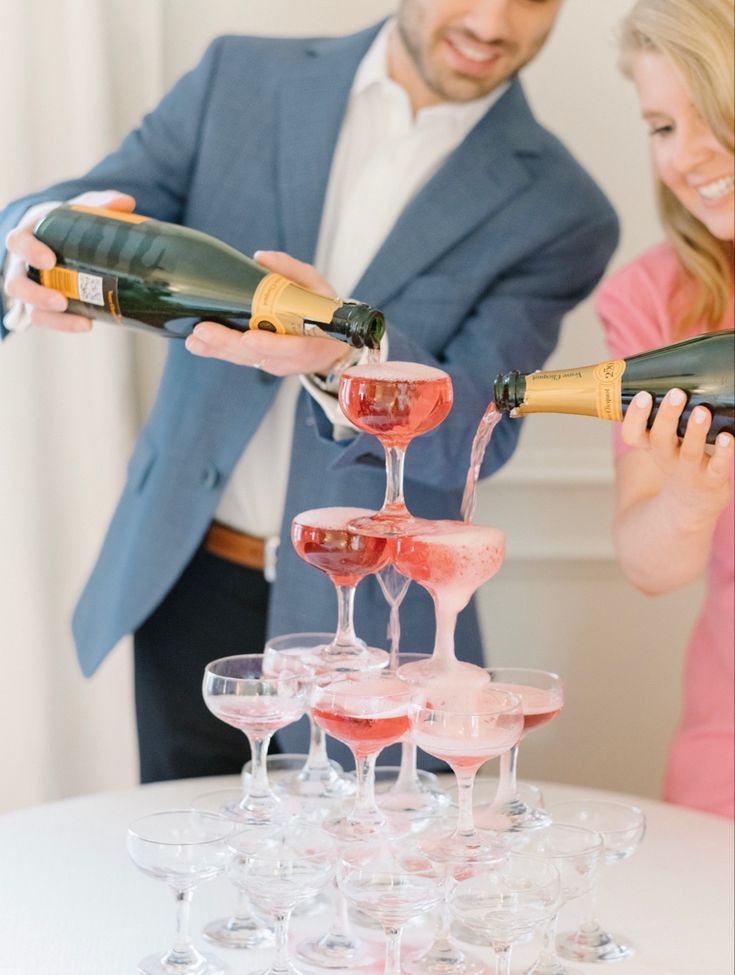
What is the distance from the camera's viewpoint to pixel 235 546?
1814 millimetres

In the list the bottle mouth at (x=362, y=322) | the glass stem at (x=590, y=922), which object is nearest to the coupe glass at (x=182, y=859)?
the glass stem at (x=590, y=922)

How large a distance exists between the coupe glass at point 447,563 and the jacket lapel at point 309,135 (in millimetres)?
768

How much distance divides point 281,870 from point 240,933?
0.17m

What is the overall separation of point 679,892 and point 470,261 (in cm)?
87

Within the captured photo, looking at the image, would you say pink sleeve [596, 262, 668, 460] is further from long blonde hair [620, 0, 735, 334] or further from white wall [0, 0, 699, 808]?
white wall [0, 0, 699, 808]

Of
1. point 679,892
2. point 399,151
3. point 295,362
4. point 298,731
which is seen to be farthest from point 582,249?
point 679,892

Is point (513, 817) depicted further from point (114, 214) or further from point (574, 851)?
point (114, 214)

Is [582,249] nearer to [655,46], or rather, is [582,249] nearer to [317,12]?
[655,46]

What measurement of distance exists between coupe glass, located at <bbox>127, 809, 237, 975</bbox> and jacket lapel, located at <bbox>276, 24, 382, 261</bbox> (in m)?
0.86

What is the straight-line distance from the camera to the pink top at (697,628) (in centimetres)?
159

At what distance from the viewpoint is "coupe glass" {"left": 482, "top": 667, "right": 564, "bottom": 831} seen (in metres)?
1.06

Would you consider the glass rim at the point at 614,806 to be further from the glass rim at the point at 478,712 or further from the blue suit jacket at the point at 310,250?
the blue suit jacket at the point at 310,250

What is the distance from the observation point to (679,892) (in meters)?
1.24

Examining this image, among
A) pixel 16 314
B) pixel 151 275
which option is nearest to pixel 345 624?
pixel 151 275
